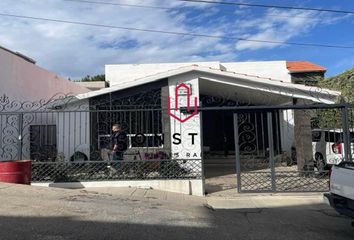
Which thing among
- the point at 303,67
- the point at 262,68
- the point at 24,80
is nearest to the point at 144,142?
the point at 24,80

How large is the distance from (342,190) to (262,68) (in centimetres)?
2080

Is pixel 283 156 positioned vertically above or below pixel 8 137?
below

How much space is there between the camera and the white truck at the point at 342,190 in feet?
21.5

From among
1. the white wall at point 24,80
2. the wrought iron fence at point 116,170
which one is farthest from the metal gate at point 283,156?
the white wall at point 24,80

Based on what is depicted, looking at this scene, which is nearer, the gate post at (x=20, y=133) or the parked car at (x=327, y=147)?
the gate post at (x=20, y=133)

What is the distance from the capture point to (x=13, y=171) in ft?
33.7

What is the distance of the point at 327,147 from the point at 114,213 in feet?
28.2

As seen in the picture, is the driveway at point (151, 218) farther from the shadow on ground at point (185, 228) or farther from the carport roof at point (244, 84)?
the carport roof at point (244, 84)

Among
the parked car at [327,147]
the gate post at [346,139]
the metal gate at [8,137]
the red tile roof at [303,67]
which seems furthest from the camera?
the red tile roof at [303,67]

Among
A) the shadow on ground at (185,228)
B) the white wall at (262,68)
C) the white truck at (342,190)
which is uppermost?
the white wall at (262,68)

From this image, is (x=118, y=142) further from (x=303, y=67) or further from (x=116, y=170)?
(x=303, y=67)

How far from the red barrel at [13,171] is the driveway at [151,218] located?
0.70 meters

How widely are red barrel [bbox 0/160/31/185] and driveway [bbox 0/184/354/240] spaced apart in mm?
703

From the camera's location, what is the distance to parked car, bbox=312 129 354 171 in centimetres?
1260
